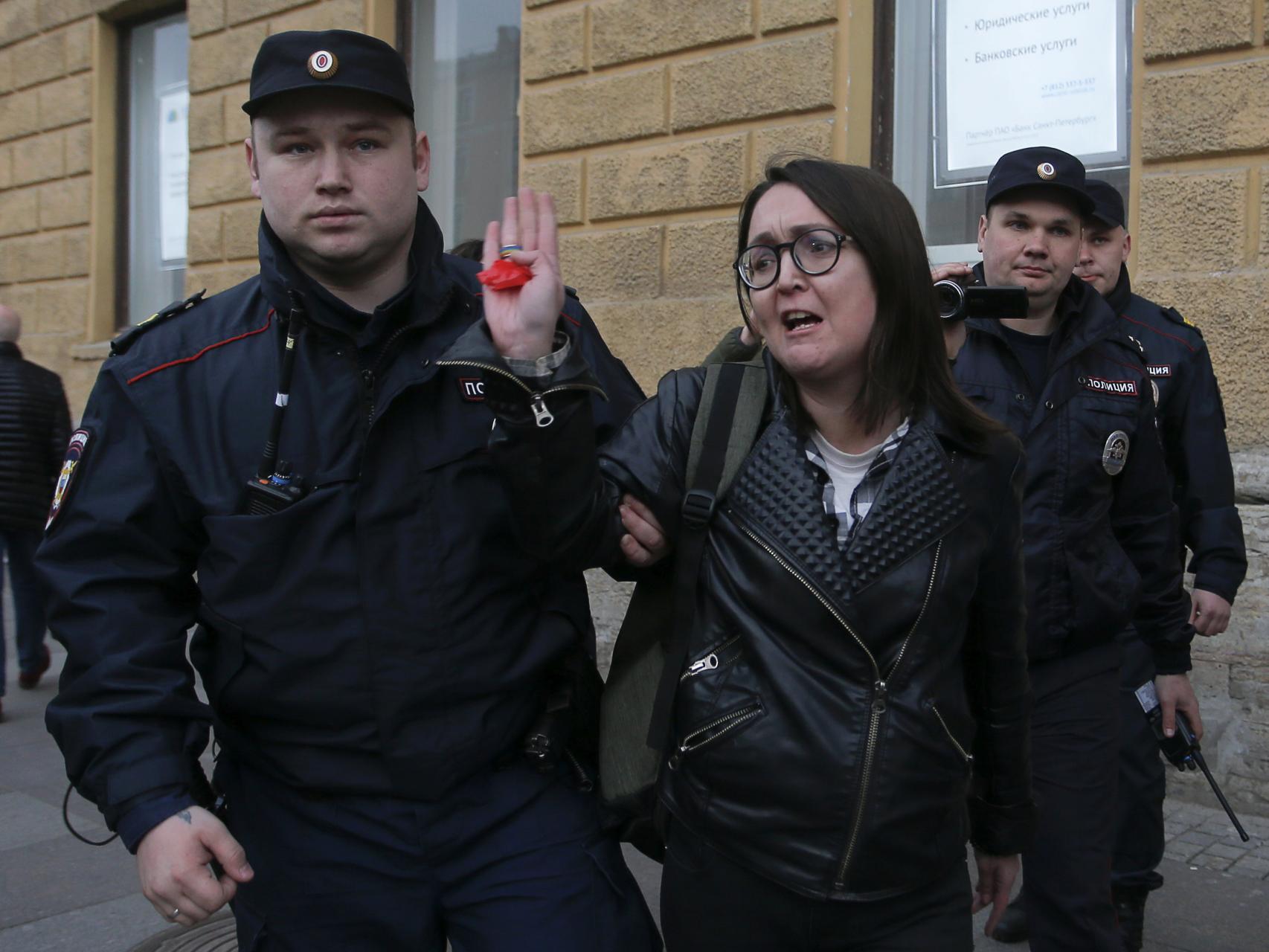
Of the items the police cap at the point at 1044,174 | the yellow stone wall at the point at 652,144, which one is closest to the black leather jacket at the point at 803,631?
the police cap at the point at 1044,174

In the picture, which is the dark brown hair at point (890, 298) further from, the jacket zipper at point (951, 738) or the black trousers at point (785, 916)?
the black trousers at point (785, 916)

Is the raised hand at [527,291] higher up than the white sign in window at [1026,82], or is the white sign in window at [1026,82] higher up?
the white sign in window at [1026,82]

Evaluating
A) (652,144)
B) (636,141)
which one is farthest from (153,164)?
(652,144)

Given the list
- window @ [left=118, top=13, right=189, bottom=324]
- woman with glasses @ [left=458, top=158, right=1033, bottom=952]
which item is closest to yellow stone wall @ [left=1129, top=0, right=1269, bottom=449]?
woman with glasses @ [left=458, top=158, right=1033, bottom=952]

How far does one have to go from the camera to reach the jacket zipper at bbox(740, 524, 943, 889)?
6.25 feet

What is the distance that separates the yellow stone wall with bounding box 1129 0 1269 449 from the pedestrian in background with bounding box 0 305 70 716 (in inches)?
213

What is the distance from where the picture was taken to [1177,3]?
5.27m

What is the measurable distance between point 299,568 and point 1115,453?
6.40ft

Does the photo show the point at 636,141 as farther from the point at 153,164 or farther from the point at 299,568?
A: the point at 153,164

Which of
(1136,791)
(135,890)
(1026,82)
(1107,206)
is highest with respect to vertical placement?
(1026,82)

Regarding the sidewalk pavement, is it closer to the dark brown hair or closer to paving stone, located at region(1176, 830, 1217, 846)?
paving stone, located at region(1176, 830, 1217, 846)

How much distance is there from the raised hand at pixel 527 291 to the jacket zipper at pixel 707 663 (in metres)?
0.50

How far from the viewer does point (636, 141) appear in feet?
23.2

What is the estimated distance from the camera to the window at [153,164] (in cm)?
1105
